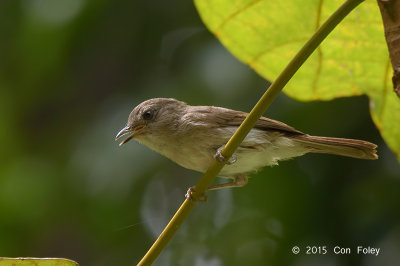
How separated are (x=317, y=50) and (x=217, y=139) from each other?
97 cm

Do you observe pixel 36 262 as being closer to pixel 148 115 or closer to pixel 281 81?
pixel 281 81

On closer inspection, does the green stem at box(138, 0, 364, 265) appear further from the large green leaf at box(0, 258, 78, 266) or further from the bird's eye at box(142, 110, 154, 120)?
the bird's eye at box(142, 110, 154, 120)

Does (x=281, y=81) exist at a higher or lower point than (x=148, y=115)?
higher

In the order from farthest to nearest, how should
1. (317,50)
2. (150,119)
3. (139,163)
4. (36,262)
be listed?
(139,163), (150,119), (317,50), (36,262)

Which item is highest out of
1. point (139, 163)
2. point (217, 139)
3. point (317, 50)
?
point (317, 50)


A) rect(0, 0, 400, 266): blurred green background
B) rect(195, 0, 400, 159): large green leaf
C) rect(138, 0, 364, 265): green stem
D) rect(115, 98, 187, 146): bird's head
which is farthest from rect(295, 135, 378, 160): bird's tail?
rect(138, 0, 364, 265): green stem

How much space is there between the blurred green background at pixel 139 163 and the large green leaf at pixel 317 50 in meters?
1.14

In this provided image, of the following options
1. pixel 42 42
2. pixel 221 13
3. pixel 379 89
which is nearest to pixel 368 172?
pixel 379 89

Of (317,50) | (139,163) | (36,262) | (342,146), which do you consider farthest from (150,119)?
(36,262)

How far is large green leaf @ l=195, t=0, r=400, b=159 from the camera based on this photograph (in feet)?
9.19

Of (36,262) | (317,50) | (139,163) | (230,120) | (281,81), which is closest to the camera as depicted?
(281,81)

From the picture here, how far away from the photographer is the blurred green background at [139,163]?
4.04m

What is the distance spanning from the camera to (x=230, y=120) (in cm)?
379

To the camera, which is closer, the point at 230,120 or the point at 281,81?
the point at 281,81
